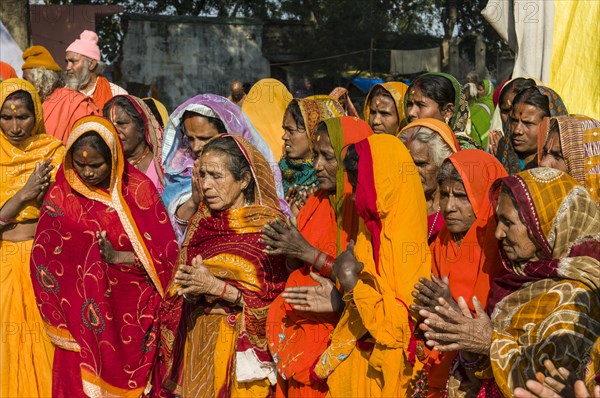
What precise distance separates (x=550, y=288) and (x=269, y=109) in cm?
510

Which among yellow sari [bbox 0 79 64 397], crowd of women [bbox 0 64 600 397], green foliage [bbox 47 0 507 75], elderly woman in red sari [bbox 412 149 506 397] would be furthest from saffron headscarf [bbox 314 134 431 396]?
green foliage [bbox 47 0 507 75]

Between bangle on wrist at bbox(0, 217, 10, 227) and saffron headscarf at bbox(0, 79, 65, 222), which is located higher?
saffron headscarf at bbox(0, 79, 65, 222)

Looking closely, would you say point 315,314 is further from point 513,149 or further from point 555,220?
point 513,149

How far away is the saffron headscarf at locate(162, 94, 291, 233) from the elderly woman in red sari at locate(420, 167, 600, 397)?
2.49 m

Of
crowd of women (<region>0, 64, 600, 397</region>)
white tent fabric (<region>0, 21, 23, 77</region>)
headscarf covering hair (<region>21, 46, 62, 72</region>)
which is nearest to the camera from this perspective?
crowd of women (<region>0, 64, 600, 397</region>)

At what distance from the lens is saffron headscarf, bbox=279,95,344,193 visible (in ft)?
19.9

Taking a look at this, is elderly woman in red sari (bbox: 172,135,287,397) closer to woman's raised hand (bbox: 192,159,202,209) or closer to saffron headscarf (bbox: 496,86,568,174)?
woman's raised hand (bbox: 192,159,202,209)

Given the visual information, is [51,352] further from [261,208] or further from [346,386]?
[346,386]

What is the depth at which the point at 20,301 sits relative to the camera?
635 centimetres

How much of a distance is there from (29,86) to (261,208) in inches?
89.1

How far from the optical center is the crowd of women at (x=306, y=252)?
368 centimetres

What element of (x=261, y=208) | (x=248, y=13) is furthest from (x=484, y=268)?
(x=248, y=13)

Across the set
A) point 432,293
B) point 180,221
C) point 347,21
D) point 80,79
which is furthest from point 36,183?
point 347,21

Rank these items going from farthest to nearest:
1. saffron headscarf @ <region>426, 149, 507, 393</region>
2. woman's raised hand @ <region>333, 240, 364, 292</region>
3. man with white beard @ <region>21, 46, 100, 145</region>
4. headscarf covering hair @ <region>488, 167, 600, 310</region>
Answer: man with white beard @ <region>21, 46, 100, 145</region>
woman's raised hand @ <region>333, 240, 364, 292</region>
saffron headscarf @ <region>426, 149, 507, 393</region>
headscarf covering hair @ <region>488, 167, 600, 310</region>
